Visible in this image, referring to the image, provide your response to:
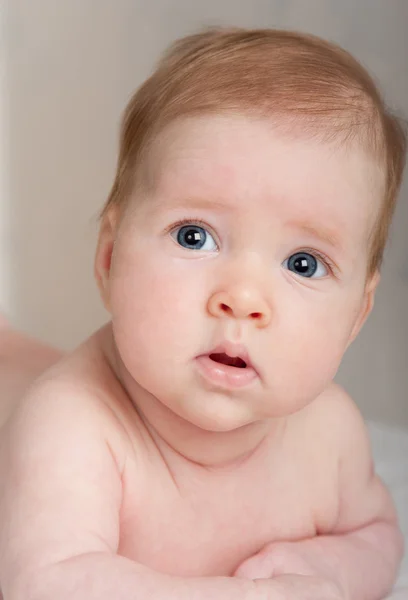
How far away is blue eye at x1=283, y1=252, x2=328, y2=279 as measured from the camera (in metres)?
0.92

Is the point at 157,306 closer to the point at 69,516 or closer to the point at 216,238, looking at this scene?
the point at 216,238

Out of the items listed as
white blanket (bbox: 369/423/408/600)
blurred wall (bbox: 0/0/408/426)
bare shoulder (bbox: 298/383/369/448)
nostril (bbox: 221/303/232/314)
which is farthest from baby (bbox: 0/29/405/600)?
blurred wall (bbox: 0/0/408/426)

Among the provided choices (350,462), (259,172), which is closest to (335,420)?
(350,462)

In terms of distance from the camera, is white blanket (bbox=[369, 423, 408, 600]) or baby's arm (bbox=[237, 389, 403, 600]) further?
white blanket (bbox=[369, 423, 408, 600])

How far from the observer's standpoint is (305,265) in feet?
3.02

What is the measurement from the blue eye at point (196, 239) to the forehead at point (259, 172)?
3 cm

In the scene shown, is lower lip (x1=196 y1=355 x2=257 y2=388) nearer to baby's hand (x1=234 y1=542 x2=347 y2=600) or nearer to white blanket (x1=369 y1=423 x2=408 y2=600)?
baby's hand (x1=234 y1=542 x2=347 y2=600)

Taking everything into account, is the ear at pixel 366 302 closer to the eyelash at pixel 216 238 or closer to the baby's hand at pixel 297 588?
the eyelash at pixel 216 238

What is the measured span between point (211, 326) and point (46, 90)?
0.99 meters

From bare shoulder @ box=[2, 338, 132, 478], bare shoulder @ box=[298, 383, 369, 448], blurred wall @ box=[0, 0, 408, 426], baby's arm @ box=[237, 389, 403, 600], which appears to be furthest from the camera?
blurred wall @ box=[0, 0, 408, 426]

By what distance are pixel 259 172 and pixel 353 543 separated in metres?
0.45

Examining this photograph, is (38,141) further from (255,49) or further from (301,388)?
(301,388)

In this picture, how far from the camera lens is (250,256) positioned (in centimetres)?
88

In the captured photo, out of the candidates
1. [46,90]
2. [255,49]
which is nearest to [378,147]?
[255,49]
